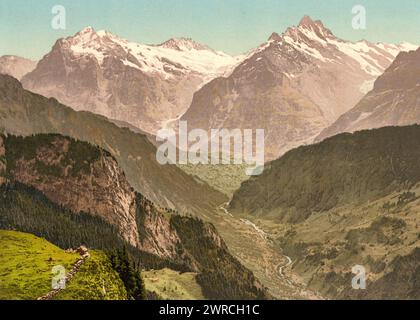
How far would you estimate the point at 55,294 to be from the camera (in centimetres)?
19512
